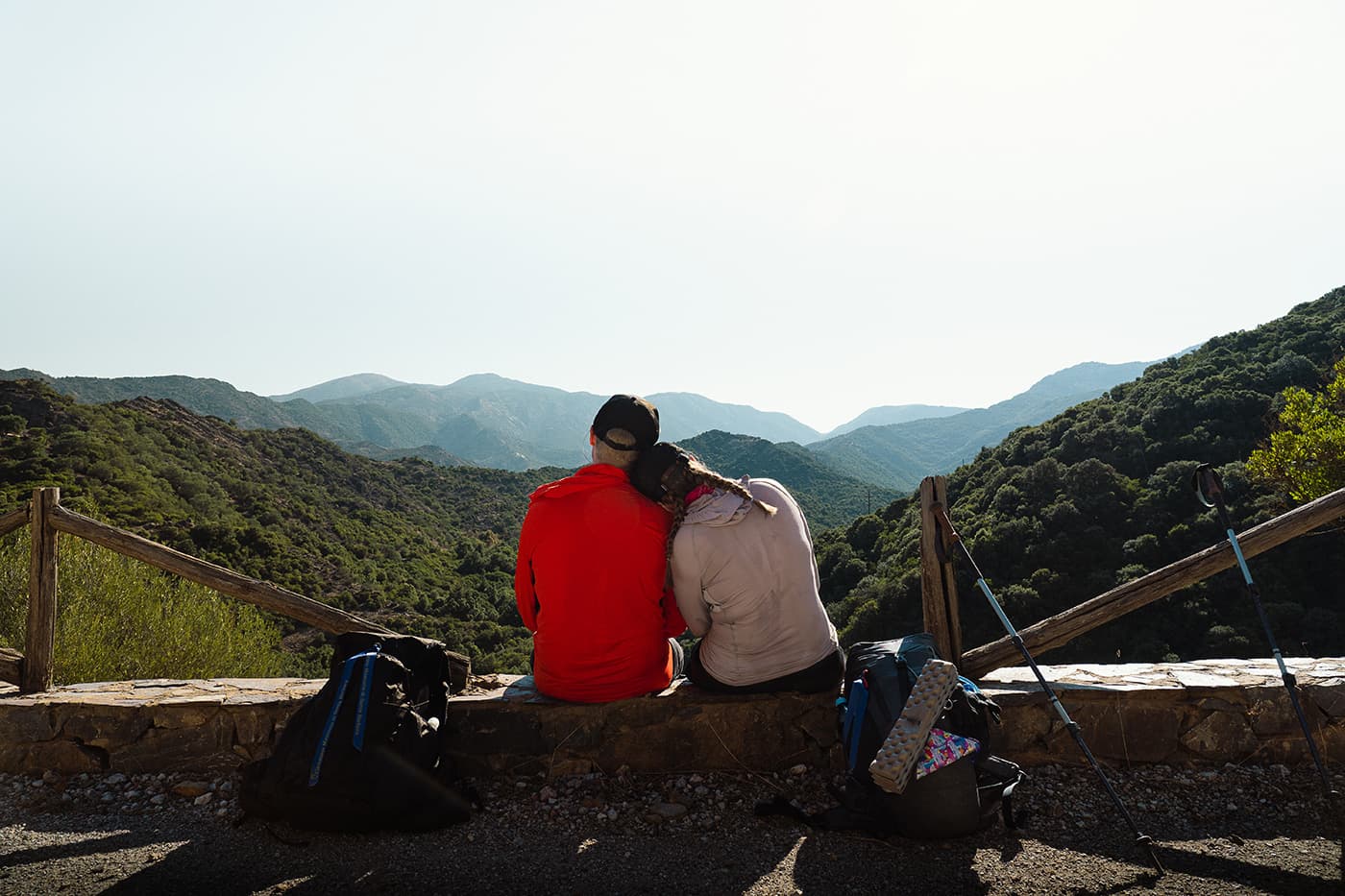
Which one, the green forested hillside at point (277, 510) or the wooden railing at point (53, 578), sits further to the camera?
the green forested hillside at point (277, 510)

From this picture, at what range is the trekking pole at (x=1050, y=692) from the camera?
2.42 meters

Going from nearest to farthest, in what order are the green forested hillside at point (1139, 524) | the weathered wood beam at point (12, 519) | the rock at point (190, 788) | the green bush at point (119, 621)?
the rock at point (190, 788)
the weathered wood beam at point (12, 519)
the green bush at point (119, 621)
the green forested hillside at point (1139, 524)

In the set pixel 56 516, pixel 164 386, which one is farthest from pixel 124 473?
pixel 164 386

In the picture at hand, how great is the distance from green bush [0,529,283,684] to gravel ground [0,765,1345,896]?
344 inches

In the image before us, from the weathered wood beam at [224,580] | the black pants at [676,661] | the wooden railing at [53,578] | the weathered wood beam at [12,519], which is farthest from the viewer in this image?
the weathered wood beam at [12,519]

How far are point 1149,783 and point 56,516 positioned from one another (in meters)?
5.20

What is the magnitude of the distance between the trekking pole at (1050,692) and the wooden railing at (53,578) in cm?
237

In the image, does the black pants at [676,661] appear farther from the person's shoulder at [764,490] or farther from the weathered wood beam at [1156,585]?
the weathered wood beam at [1156,585]

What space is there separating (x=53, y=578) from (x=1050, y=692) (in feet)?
15.5

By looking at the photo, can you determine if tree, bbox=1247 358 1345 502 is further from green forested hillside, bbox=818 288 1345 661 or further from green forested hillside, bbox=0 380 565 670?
green forested hillside, bbox=0 380 565 670

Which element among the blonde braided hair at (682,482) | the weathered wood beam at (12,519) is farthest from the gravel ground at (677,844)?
the weathered wood beam at (12,519)

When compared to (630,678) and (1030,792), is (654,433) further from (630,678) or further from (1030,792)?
(1030,792)

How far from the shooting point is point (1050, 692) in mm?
2881

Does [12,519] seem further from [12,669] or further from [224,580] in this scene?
[224,580]
